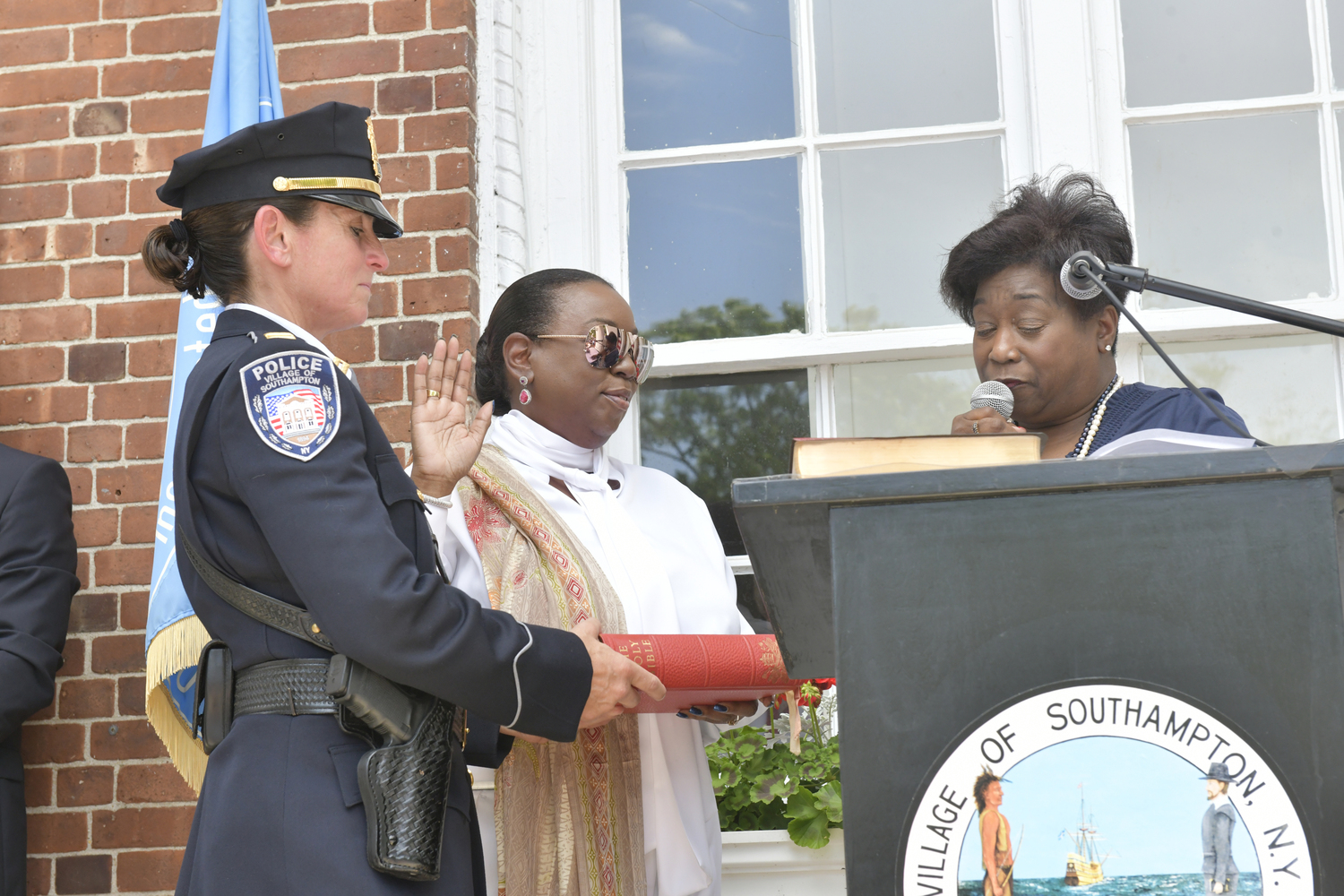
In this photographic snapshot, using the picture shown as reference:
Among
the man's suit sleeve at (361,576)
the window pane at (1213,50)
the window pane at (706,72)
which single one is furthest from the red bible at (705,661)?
the window pane at (1213,50)

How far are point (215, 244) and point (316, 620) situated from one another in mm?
679

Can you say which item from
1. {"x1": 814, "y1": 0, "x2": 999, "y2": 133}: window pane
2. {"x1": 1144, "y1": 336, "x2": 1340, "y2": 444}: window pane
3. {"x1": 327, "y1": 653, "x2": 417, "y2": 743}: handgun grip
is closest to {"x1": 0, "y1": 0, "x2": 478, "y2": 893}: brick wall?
{"x1": 814, "y1": 0, "x2": 999, "y2": 133}: window pane

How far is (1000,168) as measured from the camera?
356 centimetres

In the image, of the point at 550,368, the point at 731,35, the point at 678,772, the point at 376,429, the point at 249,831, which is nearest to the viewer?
the point at 249,831

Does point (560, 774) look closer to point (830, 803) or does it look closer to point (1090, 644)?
point (830, 803)

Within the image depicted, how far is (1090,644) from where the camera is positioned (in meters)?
1.15

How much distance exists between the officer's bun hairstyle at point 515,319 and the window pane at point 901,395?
2.96ft

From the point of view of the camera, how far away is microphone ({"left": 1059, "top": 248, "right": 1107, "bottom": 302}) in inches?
59.2

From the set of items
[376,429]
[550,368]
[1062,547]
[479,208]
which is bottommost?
[1062,547]

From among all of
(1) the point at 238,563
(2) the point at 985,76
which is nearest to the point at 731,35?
(2) the point at 985,76

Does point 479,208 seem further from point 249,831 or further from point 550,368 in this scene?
point 249,831

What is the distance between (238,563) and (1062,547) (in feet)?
3.77

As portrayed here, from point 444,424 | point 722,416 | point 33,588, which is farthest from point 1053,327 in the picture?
point 33,588

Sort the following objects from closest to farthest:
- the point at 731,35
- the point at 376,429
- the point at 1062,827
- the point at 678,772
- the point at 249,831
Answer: the point at 1062,827 → the point at 249,831 → the point at 376,429 → the point at 678,772 → the point at 731,35
